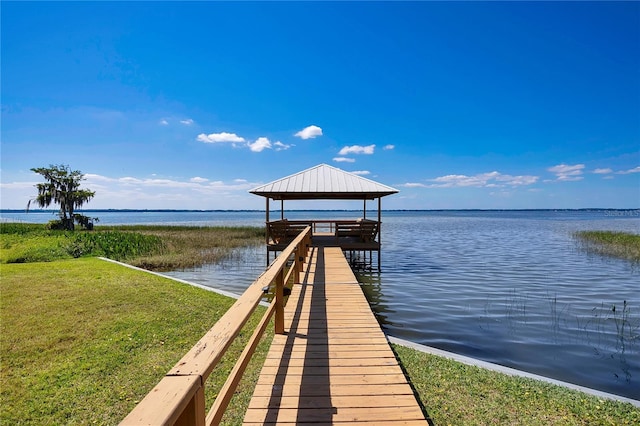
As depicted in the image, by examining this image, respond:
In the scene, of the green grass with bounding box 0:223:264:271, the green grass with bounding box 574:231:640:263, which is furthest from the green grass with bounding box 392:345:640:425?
the green grass with bounding box 574:231:640:263

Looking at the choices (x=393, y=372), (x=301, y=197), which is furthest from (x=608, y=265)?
(x=393, y=372)

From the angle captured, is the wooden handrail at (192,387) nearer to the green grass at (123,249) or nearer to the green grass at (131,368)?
the green grass at (131,368)

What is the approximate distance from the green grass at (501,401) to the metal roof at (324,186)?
10.1 meters

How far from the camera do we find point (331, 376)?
11.3 feet

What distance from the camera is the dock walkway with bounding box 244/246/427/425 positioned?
2803mm

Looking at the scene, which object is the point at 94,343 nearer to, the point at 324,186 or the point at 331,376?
the point at 331,376

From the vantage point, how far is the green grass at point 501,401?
351cm

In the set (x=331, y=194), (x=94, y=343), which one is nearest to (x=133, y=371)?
(x=94, y=343)

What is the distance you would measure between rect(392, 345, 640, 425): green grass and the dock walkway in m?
0.70

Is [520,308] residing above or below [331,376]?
below

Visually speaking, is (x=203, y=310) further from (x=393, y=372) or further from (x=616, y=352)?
(x=616, y=352)

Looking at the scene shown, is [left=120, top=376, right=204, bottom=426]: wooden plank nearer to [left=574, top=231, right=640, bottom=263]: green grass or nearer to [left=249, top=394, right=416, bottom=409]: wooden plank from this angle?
[left=249, top=394, right=416, bottom=409]: wooden plank

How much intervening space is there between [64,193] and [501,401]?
3626 cm

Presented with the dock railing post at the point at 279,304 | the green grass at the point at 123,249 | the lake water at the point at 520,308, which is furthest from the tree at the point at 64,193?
the dock railing post at the point at 279,304
